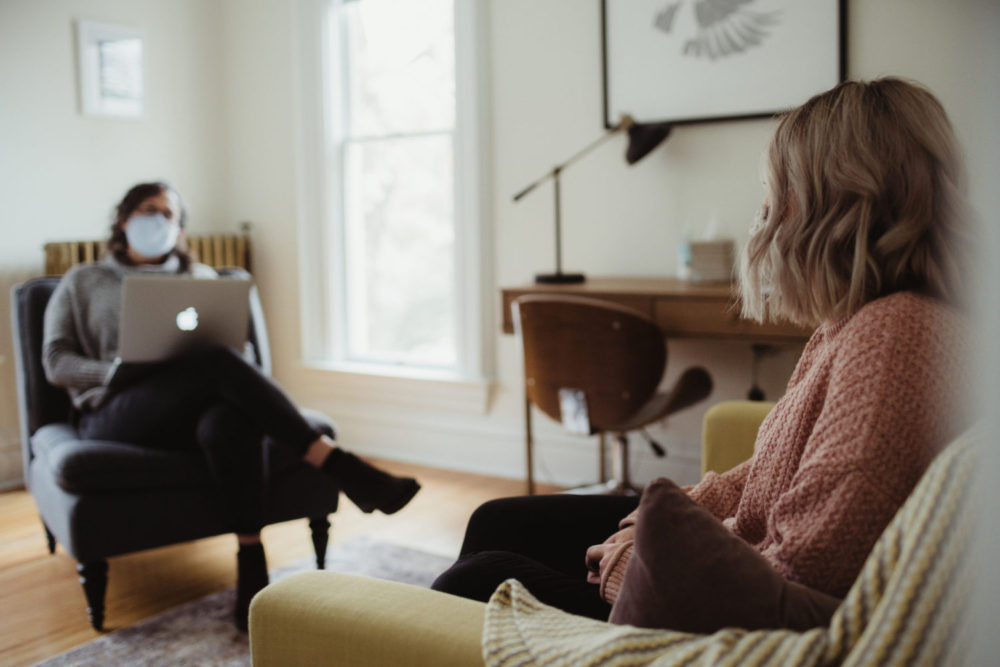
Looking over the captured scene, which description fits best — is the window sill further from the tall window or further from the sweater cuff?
the sweater cuff

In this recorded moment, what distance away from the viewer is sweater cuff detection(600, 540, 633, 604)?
1.06 m

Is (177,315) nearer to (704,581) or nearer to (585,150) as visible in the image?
(585,150)

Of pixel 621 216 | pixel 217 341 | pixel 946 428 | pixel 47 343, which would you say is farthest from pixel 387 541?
pixel 946 428

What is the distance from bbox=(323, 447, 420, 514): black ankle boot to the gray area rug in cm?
20

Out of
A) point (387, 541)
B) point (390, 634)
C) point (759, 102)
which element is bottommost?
point (387, 541)

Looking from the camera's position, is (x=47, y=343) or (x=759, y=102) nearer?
(x=47, y=343)

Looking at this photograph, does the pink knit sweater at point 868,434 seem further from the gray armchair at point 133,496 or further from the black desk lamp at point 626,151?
the black desk lamp at point 626,151

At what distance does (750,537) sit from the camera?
1062 mm

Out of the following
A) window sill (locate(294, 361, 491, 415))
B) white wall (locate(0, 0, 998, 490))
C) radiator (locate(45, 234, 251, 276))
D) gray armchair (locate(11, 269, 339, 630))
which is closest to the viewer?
gray armchair (locate(11, 269, 339, 630))

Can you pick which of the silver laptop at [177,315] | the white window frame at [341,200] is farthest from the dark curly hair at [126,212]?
the white window frame at [341,200]

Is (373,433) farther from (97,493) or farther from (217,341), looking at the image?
(97,493)

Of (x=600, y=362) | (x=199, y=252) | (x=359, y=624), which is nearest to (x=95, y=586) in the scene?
(x=600, y=362)

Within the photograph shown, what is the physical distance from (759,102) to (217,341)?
1813 mm

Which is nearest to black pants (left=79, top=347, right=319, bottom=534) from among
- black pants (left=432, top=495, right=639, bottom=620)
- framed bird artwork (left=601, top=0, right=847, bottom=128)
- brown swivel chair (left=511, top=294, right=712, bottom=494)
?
brown swivel chair (left=511, top=294, right=712, bottom=494)
